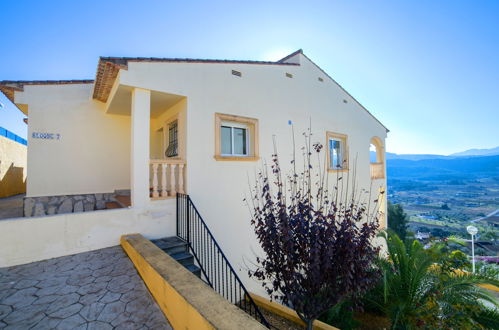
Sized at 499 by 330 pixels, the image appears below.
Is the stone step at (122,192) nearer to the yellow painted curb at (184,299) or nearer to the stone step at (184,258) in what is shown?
the stone step at (184,258)

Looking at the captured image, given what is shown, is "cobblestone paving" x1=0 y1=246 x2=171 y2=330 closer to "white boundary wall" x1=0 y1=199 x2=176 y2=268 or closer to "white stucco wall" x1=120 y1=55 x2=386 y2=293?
"white boundary wall" x1=0 y1=199 x2=176 y2=268

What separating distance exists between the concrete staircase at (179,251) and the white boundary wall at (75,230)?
10.6 inches

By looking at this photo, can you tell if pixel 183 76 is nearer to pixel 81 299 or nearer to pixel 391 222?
pixel 81 299

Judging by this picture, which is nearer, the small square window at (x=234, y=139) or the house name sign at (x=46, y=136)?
the small square window at (x=234, y=139)

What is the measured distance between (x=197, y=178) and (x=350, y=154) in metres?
7.53

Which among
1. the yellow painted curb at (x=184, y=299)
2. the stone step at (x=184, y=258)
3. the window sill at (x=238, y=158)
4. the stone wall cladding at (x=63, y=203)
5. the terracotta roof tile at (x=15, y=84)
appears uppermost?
the terracotta roof tile at (x=15, y=84)

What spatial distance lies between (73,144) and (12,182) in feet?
29.8

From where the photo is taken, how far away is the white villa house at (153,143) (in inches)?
183

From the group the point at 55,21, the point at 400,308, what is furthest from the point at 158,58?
the point at 400,308

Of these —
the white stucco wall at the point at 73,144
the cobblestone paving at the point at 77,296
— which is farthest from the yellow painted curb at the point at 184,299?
the white stucco wall at the point at 73,144

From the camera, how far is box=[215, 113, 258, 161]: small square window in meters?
5.96

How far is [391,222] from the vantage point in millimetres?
30469

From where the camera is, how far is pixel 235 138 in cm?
662

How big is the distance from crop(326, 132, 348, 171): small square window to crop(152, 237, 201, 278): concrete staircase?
656cm
